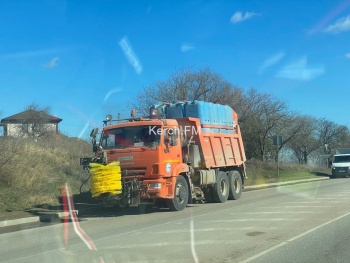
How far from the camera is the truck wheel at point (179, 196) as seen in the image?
47.9ft

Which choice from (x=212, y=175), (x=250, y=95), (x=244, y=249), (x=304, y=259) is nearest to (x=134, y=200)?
(x=212, y=175)

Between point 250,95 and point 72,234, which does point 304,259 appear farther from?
point 250,95

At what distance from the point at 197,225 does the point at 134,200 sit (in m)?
3.18

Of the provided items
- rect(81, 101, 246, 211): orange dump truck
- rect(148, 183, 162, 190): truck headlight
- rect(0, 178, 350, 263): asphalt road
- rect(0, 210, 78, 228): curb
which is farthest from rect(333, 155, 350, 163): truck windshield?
rect(0, 210, 78, 228): curb

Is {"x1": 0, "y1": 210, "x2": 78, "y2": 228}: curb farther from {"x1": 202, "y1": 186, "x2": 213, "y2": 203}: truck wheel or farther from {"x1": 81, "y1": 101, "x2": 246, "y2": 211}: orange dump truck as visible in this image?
{"x1": 202, "y1": 186, "x2": 213, "y2": 203}: truck wheel

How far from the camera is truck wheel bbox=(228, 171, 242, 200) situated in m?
18.8

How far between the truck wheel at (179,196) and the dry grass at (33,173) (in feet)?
16.3

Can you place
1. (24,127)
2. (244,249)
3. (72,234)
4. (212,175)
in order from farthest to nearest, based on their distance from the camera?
(24,127) < (212,175) < (72,234) < (244,249)

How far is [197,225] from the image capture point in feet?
37.0

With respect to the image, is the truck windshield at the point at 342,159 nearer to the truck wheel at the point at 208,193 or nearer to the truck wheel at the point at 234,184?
the truck wheel at the point at 234,184

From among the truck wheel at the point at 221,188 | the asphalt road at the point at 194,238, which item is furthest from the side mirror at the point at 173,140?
the truck wheel at the point at 221,188

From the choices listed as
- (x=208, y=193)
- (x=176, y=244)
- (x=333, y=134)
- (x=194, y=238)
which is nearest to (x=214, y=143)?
(x=208, y=193)

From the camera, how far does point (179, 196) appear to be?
48.8 feet

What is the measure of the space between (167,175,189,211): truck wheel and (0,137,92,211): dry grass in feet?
16.3
